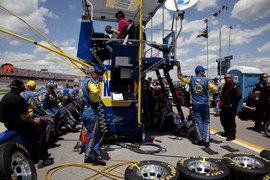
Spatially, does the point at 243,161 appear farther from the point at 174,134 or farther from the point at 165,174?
the point at 174,134

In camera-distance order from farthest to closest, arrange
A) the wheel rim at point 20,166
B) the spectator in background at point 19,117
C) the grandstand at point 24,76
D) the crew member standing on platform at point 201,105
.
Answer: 1. the grandstand at point 24,76
2. the crew member standing on platform at point 201,105
3. the spectator in background at point 19,117
4. the wheel rim at point 20,166

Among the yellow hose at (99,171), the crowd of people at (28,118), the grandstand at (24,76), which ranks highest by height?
the grandstand at (24,76)

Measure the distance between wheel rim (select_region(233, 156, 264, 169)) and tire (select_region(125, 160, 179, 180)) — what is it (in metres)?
1.09

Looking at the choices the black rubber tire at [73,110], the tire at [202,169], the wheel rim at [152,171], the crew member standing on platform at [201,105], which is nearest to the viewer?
the tire at [202,169]

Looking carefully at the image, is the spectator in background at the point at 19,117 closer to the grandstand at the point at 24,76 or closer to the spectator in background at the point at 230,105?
the spectator in background at the point at 230,105

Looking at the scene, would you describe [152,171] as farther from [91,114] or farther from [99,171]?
[91,114]

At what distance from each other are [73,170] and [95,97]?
145cm

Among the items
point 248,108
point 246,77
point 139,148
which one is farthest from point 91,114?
point 246,77

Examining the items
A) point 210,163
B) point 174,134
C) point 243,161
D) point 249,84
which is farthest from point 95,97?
point 249,84

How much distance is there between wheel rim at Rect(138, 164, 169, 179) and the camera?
9.47 ft

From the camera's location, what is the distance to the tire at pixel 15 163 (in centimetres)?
269

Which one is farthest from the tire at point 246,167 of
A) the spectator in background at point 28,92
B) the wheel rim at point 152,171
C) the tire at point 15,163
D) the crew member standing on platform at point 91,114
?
the spectator in background at point 28,92

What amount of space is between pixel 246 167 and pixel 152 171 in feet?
4.20

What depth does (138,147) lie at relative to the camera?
5.30 meters
